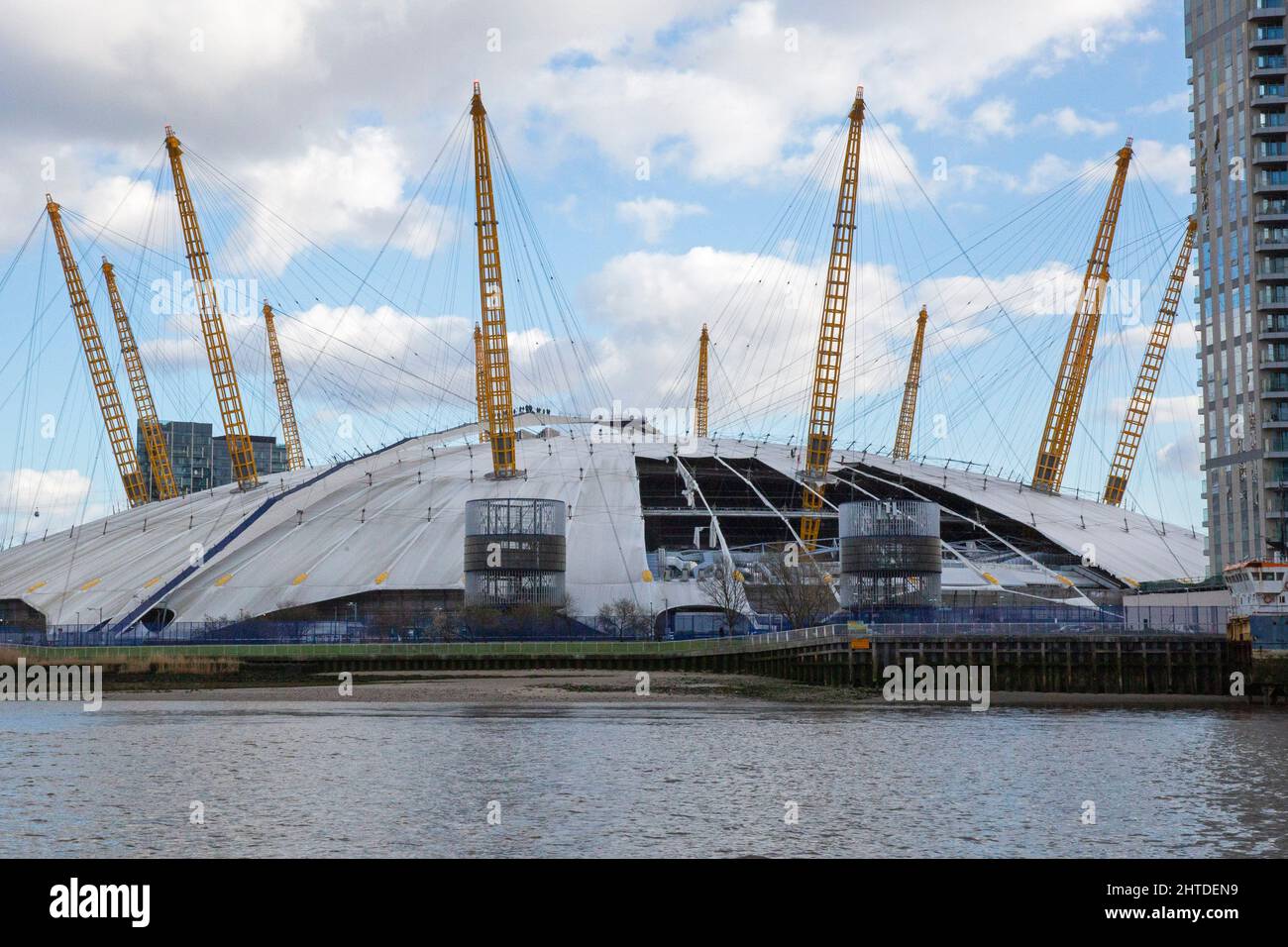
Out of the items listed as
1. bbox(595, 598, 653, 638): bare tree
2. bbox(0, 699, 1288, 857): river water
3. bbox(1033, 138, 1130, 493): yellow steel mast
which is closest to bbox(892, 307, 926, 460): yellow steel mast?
bbox(1033, 138, 1130, 493): yellow steel mast

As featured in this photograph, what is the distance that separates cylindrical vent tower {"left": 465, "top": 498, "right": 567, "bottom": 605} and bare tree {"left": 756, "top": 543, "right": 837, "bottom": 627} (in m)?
14.7

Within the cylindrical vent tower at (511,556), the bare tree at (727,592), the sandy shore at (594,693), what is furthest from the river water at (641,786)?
the cylindrical vent tower at (511,556)

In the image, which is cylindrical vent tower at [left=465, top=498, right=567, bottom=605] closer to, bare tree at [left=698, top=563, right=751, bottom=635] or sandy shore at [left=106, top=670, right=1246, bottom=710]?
bare tree at [left=698, top=563, right=751, bottom=635]

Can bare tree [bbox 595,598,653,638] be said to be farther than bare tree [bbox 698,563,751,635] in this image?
No

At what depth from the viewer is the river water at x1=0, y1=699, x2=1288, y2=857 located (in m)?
32.5

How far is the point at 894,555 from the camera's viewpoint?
9850cm

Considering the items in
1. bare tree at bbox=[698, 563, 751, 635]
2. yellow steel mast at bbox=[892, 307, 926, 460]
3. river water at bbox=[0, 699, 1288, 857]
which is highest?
yellow steel mast at bbox=[892, 307, 926, 460]

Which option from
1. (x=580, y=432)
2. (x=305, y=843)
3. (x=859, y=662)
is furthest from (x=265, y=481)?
(x=305, y=843)

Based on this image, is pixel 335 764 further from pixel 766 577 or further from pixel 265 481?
pixel 265 481

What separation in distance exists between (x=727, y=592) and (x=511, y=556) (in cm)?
1517

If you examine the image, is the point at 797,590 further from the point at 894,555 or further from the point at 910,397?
the point at 910,397

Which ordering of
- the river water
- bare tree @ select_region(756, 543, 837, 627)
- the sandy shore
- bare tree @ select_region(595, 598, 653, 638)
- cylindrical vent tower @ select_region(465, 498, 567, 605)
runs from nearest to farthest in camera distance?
1. the river water
2. the sandy shore
3. bare tree @ select_region(595, 598, 653, 638)
4. bare tree @ select_region(756, 543, 837, 627)
5. cylindrical vent tower @ select_region(465, 498, 567, 605)

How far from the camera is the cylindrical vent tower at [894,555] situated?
324 feet

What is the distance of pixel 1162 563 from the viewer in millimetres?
128625
